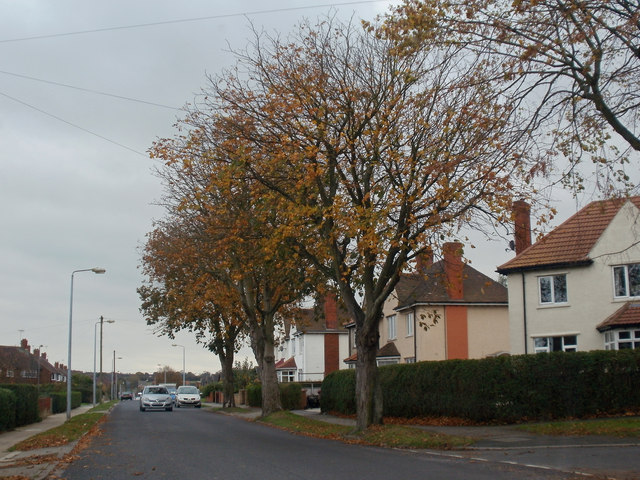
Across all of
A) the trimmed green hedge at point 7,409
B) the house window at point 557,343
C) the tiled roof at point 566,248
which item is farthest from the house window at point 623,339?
the trimmed green hedge at point 7,409

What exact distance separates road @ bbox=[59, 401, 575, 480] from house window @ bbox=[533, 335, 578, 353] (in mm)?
15675

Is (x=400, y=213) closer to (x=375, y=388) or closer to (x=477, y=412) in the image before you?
(x=375, y=388)

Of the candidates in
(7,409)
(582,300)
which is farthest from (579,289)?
(7,409)

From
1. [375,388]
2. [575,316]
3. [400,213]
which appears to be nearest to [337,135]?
[400,213]

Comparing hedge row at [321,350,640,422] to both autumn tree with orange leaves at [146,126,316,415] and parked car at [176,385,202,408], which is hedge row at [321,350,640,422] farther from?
parked car at [176,385,202,408]

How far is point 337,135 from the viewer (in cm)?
1959

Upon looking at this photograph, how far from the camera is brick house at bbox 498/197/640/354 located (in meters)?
29.4

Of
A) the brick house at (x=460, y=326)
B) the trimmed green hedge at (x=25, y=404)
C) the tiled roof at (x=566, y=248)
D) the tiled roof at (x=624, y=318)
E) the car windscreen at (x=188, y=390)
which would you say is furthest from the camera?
the car windscreen at (x=188, y=390)

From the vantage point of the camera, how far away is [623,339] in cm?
2841

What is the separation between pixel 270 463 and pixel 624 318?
779 inches

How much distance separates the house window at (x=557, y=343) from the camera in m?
31.0

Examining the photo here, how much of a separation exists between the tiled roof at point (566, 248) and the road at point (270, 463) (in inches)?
630

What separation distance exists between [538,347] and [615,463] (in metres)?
19.9

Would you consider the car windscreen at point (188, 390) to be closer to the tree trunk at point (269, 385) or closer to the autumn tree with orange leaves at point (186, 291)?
the autumn tree with orange leaves at point (186, 291)
